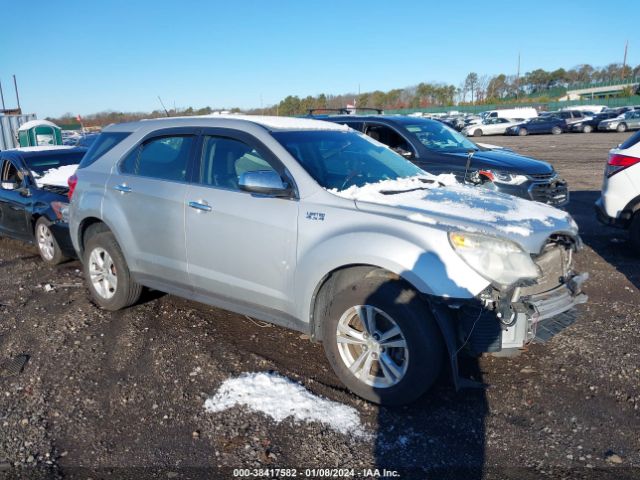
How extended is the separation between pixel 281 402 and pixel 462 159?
537cm

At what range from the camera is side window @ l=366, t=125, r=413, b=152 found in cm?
854

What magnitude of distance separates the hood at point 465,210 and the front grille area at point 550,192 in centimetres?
340

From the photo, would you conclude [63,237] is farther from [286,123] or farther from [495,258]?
[495,258]

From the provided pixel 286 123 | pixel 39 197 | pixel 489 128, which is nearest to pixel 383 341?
pixel 286 123

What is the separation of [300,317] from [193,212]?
1.28m

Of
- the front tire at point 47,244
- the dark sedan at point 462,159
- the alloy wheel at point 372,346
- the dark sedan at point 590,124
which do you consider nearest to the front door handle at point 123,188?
the alloy wheel at point 372,346

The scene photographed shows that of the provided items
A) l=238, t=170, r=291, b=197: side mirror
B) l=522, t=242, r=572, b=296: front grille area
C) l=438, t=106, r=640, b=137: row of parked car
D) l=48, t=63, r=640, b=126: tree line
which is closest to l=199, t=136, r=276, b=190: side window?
l=238, t=170, r=291, b=197: side mirror

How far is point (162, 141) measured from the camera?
16.2 feet

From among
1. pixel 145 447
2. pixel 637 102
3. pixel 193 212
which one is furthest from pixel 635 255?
pixel 637 102

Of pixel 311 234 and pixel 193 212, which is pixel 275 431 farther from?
pixel 193 212

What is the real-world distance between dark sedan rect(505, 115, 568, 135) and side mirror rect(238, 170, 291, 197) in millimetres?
39062

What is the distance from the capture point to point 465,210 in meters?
3.76

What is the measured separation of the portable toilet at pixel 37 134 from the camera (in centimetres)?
2134

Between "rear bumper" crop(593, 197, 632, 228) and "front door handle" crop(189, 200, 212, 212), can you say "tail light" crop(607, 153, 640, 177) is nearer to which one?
"rear bumper" crop(593, 197, 632, 228)
